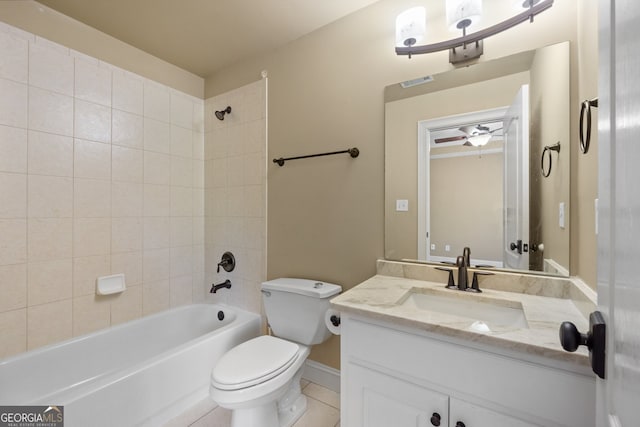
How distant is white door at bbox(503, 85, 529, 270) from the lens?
1.20 meters

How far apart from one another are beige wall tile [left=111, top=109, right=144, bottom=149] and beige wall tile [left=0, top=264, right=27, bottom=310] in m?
0.92

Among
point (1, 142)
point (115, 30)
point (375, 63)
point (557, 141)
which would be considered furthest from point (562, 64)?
point (1, 142)

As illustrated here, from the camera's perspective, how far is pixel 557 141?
1.13 meters

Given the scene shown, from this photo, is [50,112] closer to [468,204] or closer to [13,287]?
[13,287]

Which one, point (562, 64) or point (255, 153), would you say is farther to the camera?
point (255, 153)

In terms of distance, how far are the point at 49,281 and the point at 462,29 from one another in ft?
8.69

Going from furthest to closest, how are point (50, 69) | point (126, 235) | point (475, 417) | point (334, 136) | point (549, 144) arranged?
point (126, 235) → point (334, 136) → point (50, 69) → point (549, 144) → point (475, 417)

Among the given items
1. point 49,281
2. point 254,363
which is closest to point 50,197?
point 49,281

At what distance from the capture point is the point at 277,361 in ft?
4.42

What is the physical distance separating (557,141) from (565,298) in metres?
0.65

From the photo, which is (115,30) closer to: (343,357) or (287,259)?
(287,259)

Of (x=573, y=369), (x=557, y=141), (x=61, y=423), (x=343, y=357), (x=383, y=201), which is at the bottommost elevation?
(x=61, y=423)

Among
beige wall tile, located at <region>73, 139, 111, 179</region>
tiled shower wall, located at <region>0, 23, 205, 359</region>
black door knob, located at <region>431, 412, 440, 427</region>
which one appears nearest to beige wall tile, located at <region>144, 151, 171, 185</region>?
tiled shower wall, located at <region>0, 23, 205, 359</region>

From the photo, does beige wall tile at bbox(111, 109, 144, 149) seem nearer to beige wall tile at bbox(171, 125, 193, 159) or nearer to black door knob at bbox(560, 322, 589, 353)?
beige wall tile at bbox(171, 125, 193, 159)
